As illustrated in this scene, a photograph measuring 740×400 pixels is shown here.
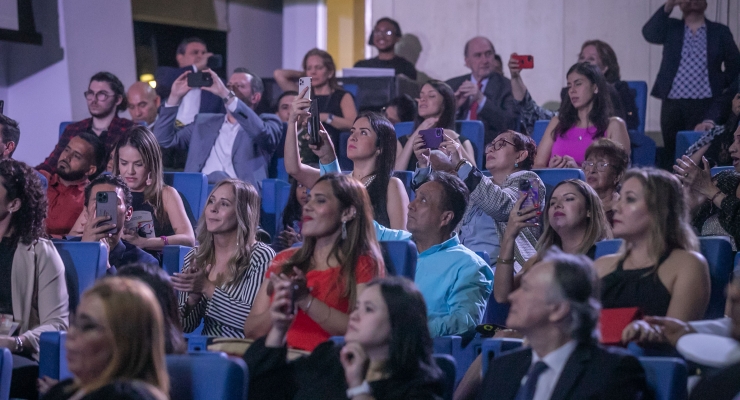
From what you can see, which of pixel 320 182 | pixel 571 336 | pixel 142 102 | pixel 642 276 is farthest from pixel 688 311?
pixel 142 102

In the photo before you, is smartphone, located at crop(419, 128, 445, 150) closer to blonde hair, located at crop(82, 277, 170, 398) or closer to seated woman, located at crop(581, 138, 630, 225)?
seated woman, located at crop(581, 138, 630, 225)

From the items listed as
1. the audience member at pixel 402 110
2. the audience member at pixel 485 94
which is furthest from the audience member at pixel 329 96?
the audience member at pixel 485 94

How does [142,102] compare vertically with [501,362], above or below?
above

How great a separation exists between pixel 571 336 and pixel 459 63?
→ 532cm

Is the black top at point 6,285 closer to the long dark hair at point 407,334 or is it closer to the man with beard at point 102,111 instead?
the long dark hair at point 407,334

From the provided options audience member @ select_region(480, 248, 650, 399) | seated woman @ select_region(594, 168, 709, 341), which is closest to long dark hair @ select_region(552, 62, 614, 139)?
seated woman @ select_region(594, 168, 709, 341)

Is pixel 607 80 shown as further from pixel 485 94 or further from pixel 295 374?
pixel 295 374

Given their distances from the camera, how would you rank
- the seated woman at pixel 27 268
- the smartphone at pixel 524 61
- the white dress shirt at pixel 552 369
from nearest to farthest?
the white dress shirt at pixel 552 369 < the seated woman at pixel 27 268 < the smartphone at pixel 524 61

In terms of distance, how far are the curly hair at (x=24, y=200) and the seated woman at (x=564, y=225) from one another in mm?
1525

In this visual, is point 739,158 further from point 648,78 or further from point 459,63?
point 459,63

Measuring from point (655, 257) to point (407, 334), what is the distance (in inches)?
31.2

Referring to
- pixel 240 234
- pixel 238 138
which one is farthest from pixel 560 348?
pixel 238 138

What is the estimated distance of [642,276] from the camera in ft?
8.00

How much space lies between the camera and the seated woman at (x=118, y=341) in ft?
5.95
